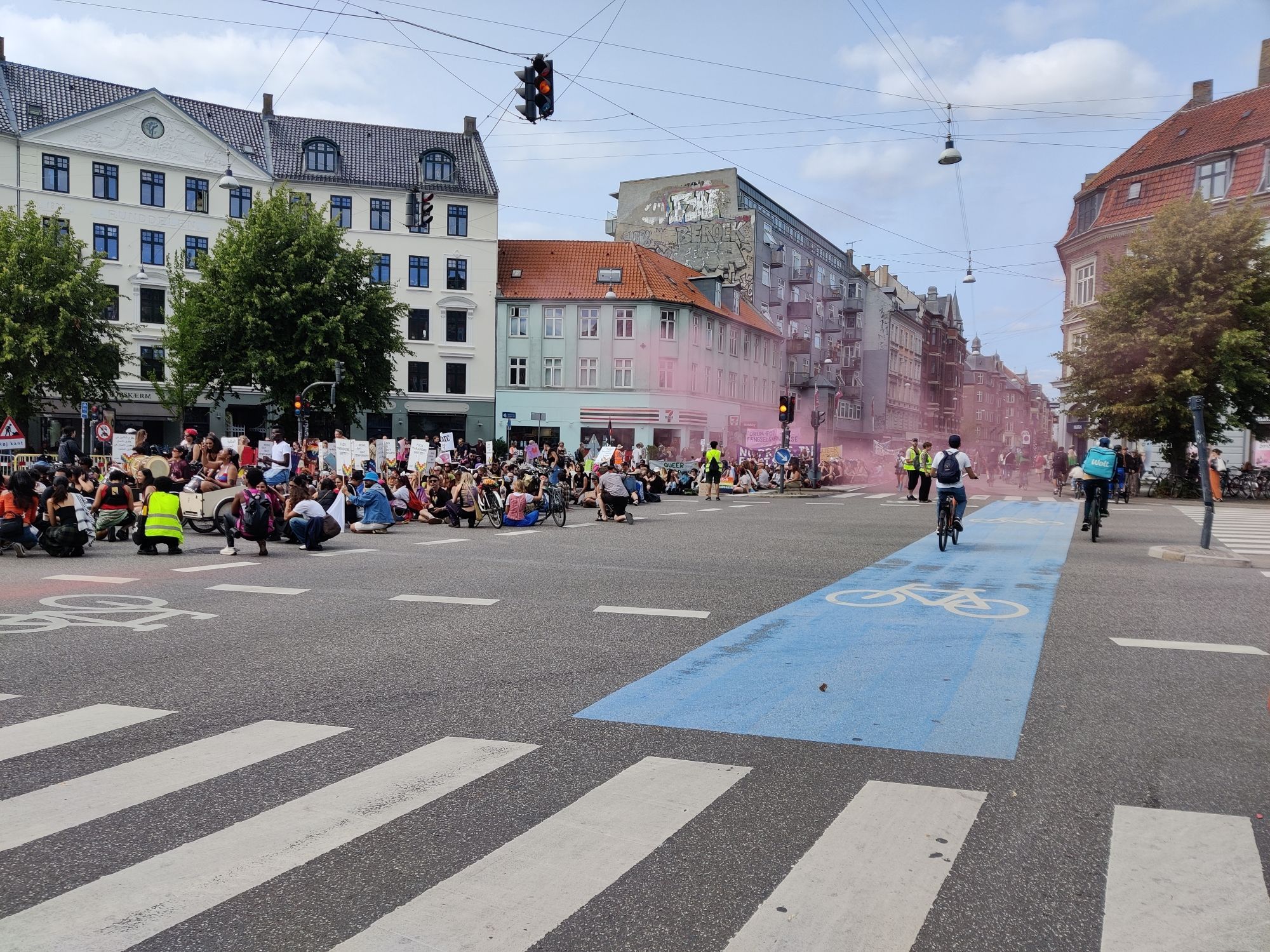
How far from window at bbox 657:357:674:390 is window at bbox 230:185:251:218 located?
22.0 m

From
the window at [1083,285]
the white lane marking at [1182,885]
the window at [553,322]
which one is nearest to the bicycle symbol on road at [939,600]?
the white lane marking at [1182,885]

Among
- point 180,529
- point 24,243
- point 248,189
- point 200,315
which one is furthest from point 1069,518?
point 248,189

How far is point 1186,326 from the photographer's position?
1237 inches

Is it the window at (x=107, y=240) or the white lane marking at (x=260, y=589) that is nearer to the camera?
the white lane marking at (x=260, y=589)

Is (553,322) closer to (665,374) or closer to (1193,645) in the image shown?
(665,374)

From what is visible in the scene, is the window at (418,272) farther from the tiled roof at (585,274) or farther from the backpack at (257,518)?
the backpack at (257,518)

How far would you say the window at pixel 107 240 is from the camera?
149 ft

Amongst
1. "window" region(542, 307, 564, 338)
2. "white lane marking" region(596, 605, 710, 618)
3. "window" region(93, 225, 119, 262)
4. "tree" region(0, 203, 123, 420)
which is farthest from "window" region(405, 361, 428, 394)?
"white lane marking" region(596, 605, 710, 618)

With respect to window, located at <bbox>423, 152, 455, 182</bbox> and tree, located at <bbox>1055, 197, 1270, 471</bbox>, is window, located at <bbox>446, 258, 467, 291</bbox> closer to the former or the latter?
window, located at <bbox>423, 152, 455, 182</bbox>

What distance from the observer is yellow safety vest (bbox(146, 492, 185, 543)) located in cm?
1396

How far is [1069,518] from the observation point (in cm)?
2267

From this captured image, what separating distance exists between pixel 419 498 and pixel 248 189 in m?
33.8

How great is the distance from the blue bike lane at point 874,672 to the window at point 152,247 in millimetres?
44307

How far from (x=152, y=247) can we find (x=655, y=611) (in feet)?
148
